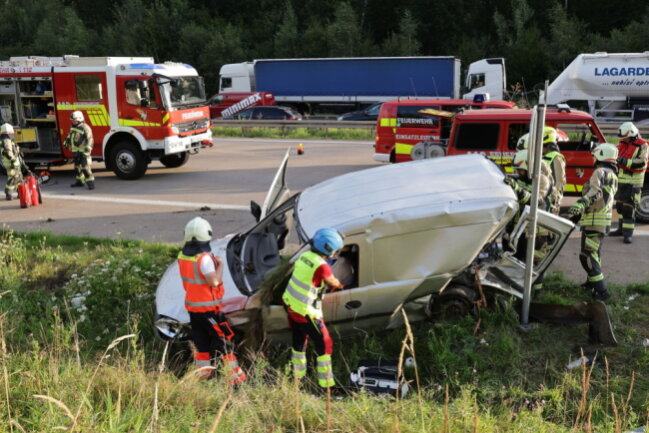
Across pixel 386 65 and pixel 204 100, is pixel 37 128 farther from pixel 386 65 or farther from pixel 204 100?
pixel 386 65

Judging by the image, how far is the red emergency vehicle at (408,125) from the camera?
13.7 metres

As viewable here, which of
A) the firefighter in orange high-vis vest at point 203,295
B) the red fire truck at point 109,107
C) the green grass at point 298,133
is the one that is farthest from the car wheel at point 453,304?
the green grass at point 298,133

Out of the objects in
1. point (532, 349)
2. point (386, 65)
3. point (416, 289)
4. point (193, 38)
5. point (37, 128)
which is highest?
point (193, 38)

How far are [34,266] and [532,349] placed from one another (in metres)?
6.36

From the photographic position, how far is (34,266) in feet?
27.3

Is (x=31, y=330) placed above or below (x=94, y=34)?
below

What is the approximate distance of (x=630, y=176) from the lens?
345 inches

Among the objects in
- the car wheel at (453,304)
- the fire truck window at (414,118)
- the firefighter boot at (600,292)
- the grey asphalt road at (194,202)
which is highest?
the fire truck window at (414,118)

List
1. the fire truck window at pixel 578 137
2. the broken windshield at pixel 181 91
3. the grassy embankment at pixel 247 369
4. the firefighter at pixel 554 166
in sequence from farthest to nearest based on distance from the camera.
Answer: the broken windshield at pixel 181 91 → the fire truck window at pixel 578 137 → the firefighter at pixel 554 166 → the grassy embankment at pixel 247 369

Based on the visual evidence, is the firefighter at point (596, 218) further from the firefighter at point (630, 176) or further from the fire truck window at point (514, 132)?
the fire truck window at point (514, 132)

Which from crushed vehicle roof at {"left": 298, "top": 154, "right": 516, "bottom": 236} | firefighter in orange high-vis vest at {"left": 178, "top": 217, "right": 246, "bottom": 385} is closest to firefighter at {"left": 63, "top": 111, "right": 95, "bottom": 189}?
crushed vehicle roof at {"left": 298, "top": 154, "right": 516, "bottom": 236}

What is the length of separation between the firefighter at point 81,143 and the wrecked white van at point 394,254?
766 centimetres

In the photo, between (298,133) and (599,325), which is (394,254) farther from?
(298,133)

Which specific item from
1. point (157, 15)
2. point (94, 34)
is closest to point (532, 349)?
point (157, 15)
